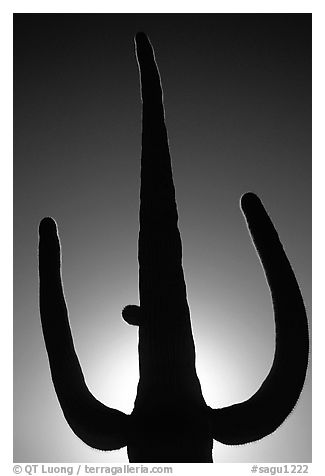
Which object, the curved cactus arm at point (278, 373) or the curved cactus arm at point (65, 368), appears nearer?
the curved cactus arm at point (278, 373)

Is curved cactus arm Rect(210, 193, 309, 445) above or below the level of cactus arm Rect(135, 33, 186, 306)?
below

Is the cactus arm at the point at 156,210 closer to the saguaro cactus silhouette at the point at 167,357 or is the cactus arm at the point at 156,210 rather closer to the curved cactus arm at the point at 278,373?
the saguaro cactus silhouette at the point at 167,357

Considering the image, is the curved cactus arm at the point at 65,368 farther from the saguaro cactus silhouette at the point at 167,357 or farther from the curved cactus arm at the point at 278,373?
the curved cactus arm at the point at 278,373

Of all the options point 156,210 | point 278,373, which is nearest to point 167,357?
point 278,373

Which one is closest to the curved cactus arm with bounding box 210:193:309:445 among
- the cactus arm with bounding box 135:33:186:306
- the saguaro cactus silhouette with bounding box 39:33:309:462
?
the saguaro cactus silhouette with bounding box 39:33:309:462

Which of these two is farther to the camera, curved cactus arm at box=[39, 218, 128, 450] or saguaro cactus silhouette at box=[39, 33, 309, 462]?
curved cactus arm at box=[39, 218, 128, 450]

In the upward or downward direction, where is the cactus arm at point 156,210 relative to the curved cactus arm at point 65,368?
→ upward

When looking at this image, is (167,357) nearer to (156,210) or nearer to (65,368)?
(65,368)

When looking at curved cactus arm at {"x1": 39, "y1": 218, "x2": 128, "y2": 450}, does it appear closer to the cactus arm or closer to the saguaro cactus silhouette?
the saguaro cactus silhouette

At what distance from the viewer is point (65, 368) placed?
7.75 ft

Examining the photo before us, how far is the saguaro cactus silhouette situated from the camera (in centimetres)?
212

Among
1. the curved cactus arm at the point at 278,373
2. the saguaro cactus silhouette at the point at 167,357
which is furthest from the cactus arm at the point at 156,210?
the curved cactus arm at the point at 278,373

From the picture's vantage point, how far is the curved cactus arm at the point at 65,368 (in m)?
2.23
